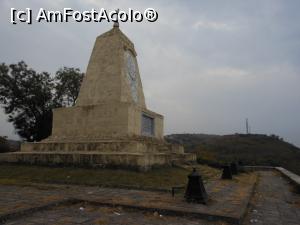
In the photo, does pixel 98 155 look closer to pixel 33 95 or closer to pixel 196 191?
pixel 196 191

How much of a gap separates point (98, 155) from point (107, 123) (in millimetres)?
2558

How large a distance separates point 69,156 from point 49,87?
1335 cm

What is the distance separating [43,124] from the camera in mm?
23688

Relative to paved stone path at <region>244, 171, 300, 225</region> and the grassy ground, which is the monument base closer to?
the grassy ground

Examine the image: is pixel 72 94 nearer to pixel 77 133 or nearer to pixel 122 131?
pixel 77 133

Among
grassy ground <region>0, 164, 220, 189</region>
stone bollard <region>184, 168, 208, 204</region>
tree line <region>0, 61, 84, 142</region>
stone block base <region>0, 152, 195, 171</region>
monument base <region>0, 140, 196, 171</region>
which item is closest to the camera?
stone bollard <region>184, 168, 208, 204</region>

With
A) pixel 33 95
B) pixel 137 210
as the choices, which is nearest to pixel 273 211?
pixel 137 210

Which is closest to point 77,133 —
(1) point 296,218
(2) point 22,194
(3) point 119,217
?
(2) point 22,194

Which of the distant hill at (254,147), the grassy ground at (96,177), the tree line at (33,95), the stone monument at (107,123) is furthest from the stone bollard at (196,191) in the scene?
the distant hill at (254,147)

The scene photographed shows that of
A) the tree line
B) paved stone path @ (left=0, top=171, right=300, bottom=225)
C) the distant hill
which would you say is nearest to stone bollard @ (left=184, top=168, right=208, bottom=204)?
paved stone path @ (left=0, top=171, right=300, bottom=225)

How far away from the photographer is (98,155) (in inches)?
459

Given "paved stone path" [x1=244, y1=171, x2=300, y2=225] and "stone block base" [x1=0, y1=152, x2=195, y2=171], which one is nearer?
"paved stone path" [x1=244, y1=171, x2=300, y2=225]

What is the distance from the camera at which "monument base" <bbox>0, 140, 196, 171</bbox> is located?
11117 mm

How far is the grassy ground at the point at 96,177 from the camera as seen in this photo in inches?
365
